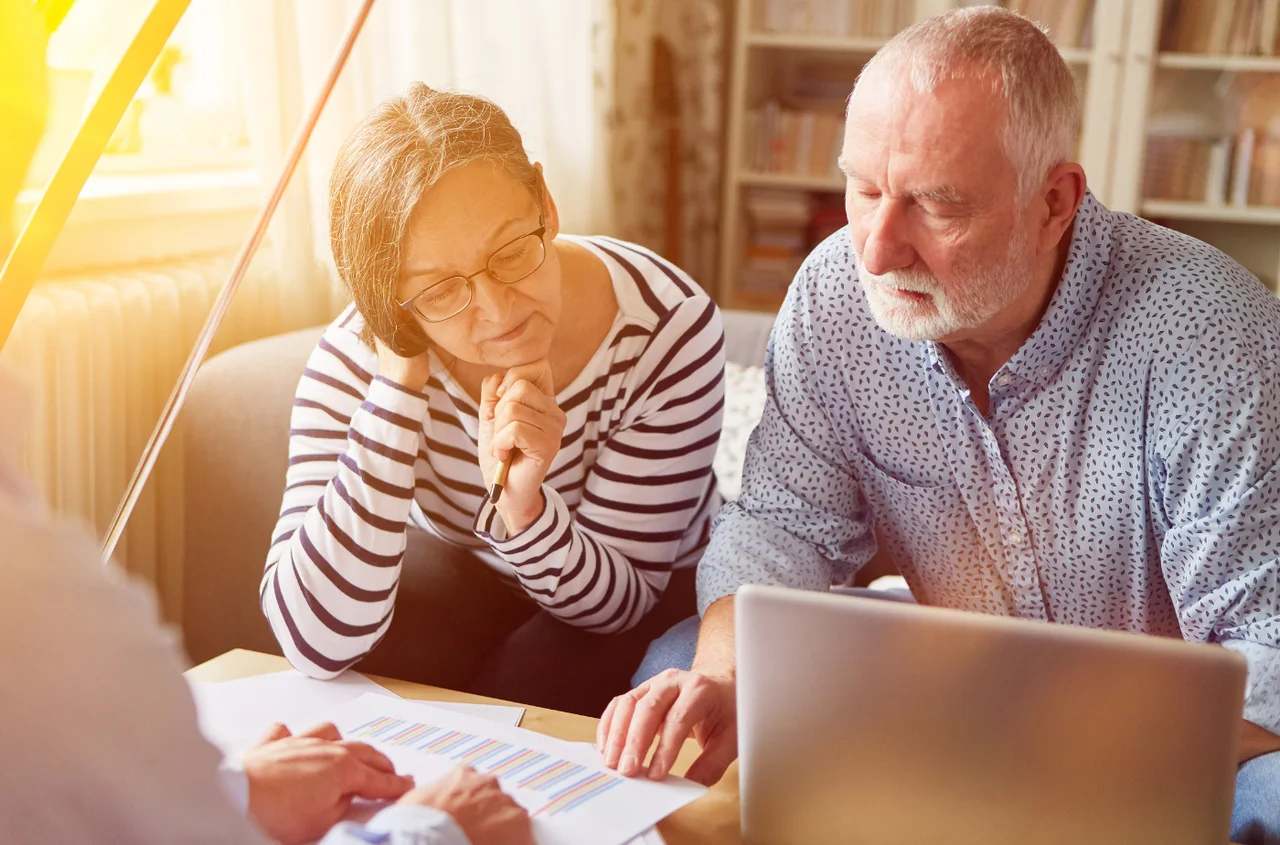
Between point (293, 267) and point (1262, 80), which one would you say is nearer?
point (293, 267)

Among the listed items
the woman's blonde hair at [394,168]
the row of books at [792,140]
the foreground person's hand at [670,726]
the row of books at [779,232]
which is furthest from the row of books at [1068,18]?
the foreground person's hand at [670,726]

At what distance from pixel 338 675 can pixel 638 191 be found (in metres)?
2.41

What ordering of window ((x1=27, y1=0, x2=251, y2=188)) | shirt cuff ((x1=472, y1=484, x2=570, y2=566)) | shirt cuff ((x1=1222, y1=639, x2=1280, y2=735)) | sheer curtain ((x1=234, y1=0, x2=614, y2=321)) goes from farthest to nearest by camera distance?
1. sheer curtain ((x1=234, y1=0, x2=614, y2=321))
2. window ((x1=27, y1=0, x2=251, y2=188))
3. shirt cuff ((x1=472, y1=484, x2=570, y2=566))
4. shirt cuff ((x1=1222, y1=639, x2=1280, y2=735))

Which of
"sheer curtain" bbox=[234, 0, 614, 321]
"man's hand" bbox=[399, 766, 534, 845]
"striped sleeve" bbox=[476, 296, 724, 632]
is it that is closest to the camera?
"man's hand" bbox=[399, 766, 534, 845]

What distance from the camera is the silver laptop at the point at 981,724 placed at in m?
0.68

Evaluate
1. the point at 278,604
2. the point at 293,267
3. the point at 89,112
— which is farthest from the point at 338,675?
the point at 293,267

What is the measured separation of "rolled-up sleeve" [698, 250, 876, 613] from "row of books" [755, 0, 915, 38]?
7.38 ft

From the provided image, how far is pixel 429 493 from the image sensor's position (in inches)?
57.2

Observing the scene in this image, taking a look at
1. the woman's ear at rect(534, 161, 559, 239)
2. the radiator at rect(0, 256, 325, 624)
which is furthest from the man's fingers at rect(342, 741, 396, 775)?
the radiator at rect(0, 256, 325, 624)

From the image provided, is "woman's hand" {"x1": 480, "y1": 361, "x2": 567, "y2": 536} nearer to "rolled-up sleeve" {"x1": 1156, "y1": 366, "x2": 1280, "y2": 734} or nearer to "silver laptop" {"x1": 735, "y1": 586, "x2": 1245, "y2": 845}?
"silver laptop" {"x1": 735, "y1": 586, "x2": 1245, "y2": 845}

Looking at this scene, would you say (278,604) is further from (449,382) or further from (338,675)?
(449,382)

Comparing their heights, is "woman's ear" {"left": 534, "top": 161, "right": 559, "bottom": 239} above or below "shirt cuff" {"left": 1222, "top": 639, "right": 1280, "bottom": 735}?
above

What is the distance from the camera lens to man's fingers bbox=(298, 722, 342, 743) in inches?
34.9

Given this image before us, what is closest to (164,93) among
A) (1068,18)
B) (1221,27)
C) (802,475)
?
(802,475)
